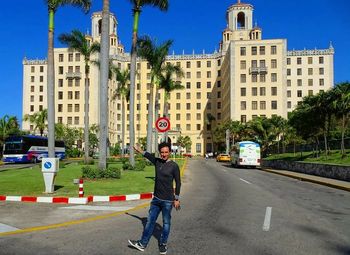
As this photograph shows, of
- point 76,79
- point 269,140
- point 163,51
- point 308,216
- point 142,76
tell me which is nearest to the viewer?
point 308,216

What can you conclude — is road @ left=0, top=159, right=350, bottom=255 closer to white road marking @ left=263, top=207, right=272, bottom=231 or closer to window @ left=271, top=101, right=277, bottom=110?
white road marking @ left=263, top=207, right=272, bottom=231

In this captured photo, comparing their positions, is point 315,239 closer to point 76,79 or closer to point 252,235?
point 252,235

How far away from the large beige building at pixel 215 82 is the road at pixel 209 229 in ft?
279

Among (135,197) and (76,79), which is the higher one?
(76,79)

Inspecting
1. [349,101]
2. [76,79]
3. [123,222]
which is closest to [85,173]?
[123,222]

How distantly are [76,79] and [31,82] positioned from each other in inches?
638

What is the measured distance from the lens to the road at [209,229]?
692cm

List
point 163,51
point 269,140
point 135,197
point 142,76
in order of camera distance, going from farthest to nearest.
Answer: point 142,76 < point 269,140 < point 163,51 < point 135,197

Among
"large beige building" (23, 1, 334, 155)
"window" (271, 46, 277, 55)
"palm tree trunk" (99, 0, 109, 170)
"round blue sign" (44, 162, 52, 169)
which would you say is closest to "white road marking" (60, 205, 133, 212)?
"round blue sign" (44, 162, 52, 169)

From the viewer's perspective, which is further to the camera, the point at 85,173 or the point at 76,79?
the point at 76,79

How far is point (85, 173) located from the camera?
19.8 metres

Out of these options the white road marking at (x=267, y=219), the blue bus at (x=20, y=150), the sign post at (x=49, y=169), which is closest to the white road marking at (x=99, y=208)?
the sign post at (x=49, y=169)

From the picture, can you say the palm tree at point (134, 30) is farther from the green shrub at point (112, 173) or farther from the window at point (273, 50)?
the window at point (273, 50)

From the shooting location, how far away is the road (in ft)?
22.7
